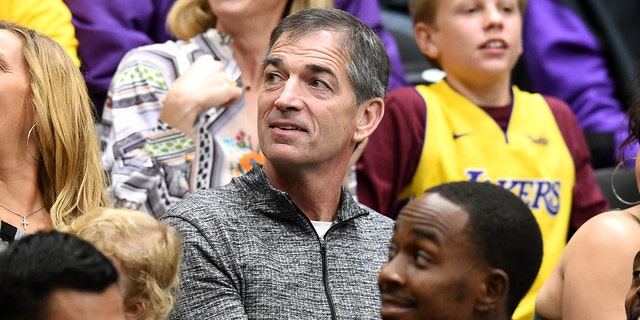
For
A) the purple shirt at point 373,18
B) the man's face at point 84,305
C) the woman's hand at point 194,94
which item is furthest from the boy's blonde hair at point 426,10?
the man's face at point 84,305

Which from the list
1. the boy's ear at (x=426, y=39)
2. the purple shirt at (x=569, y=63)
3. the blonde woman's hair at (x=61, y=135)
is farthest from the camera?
the purple shirt at (x=569, y=63)

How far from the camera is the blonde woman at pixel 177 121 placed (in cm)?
338

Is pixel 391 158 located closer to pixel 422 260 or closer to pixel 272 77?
pixel 272 77

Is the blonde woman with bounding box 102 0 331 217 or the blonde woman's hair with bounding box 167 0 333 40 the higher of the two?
the blonde woman's hair with bounding box 167 0 333 40

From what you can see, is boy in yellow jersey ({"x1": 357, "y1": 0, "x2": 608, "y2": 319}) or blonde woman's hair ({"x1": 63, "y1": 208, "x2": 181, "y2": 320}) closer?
blonde woman's hair ({"x1": 63, "y1": 208, "x2": 181, "y2": 320})

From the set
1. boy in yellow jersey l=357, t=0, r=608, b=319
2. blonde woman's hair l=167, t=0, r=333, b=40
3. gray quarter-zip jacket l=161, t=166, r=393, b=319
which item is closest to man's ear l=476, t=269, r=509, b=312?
gray quarter-zip jacket l=161, t=166, r=393, b=319

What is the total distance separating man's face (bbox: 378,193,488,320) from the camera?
84.7 inches

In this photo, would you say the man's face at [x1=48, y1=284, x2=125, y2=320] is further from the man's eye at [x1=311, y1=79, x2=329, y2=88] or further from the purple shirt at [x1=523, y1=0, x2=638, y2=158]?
the purple shirt at [x1=523, y1=0, x2=638, y2=158]

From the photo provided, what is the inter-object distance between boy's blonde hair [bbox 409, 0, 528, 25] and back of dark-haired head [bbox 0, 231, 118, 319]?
7.51ft

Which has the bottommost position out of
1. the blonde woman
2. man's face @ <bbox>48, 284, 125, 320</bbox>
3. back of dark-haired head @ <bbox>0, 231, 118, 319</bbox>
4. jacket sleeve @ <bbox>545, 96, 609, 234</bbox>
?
Result: jacket sleeve @ <bbox>545, 96, 609, 234</bbox>

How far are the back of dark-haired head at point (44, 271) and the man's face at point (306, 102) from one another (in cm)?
98

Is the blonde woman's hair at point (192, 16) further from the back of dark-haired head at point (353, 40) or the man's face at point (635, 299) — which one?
the man's face at point (635, 299)

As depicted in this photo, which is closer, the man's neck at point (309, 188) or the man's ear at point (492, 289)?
the man's ear at point (492, 289)

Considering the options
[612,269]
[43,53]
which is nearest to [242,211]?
[43,53]
